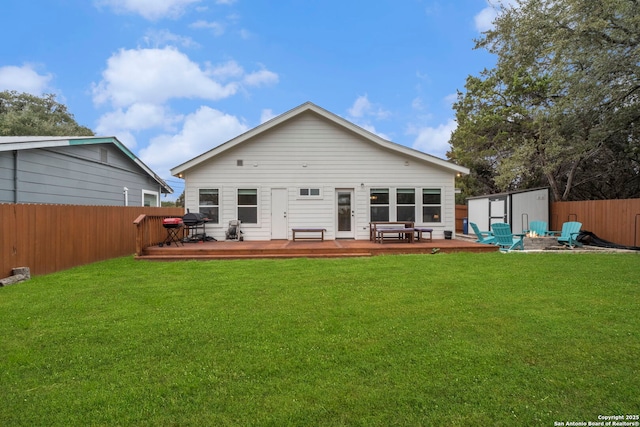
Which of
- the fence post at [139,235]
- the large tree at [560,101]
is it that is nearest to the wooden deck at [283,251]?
the fence post at [139,235]

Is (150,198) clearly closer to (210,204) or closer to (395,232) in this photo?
(210,204)

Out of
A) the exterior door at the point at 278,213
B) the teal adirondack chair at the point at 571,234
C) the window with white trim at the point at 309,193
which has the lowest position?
the teal adirondack chair at the point at 571,234

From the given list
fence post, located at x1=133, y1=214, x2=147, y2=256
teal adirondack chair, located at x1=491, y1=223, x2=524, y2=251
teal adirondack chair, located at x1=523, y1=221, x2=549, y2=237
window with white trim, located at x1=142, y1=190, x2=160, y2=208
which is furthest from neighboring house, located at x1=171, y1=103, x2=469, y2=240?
window with white trim, located at x1=142, y1=190, x2=160, y2=208

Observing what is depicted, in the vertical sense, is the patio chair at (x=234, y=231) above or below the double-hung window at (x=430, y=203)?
below

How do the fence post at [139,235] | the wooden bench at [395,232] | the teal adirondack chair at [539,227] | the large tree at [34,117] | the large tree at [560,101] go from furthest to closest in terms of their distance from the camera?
the large tree at [34,117], the teal adirondack chair at [539,227], the large tree at [560,101], the wooden bench at [395,232], the fence post at [139,235]

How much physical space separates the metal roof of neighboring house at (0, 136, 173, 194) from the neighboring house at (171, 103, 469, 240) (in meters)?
2.91

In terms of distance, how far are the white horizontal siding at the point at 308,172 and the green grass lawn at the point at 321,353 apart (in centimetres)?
602

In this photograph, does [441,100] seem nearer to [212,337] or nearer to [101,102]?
[101,102]

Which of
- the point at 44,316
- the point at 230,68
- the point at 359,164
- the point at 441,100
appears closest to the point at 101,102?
the point at 230,68

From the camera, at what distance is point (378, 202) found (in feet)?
37.8

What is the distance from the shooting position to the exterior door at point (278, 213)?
37.3ft

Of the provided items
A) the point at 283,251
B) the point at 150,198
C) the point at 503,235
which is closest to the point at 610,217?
the point at 503,235

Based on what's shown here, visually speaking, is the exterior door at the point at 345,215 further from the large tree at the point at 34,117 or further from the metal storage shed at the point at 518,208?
the large tree at the point at 34,117

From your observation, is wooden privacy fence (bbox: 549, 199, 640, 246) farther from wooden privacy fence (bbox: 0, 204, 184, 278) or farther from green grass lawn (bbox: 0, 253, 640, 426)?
wooden privacy fence (bbox: 0, 204, 184, 278)
